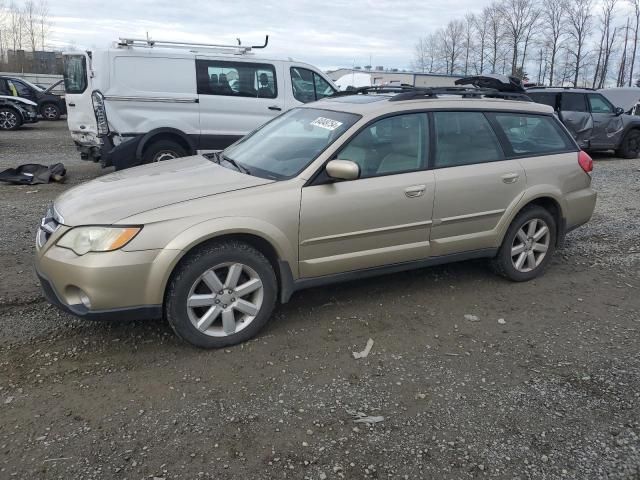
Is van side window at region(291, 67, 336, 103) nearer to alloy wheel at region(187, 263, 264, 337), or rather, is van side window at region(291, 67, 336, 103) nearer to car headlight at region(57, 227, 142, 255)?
alloy wheel at region(187, 263, 264, 337)

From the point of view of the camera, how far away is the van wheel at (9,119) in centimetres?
1752

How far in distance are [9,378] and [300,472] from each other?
6.12 feet

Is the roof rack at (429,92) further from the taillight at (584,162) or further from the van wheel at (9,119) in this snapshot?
the van wheel at (9,119)

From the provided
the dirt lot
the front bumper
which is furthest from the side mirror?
the front bumper

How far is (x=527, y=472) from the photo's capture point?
2523mm

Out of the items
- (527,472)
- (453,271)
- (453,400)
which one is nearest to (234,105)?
(453,271)

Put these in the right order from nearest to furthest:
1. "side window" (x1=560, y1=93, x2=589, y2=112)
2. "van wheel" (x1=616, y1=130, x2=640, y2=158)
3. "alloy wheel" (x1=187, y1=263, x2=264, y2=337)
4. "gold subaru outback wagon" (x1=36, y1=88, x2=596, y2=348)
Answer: "gold subaru outback wagon" (x1=36, y1=88, x2=596, y2=348) < "alloy wheel" (x1=187, y1=263, x2=264, y2=337) < "side window" (x1=560, y1=93, x2=589, y2=112) < "van wheel" (x1=616, y1=130, x2=640, y2=158)

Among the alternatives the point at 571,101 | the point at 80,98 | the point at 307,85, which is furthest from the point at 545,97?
the point at 80,98

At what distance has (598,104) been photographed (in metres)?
13.1

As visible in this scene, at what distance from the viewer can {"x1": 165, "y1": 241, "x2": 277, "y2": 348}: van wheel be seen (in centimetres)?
334

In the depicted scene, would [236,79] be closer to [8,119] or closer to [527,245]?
[527,245]

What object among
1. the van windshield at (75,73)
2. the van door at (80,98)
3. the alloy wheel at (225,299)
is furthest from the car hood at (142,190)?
the van windshield at (75,73)

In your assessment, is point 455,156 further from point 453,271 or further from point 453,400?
point 453,400

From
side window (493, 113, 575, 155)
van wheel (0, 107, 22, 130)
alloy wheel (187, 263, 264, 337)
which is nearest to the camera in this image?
alloy wheel (187, 263, 264, 337)
